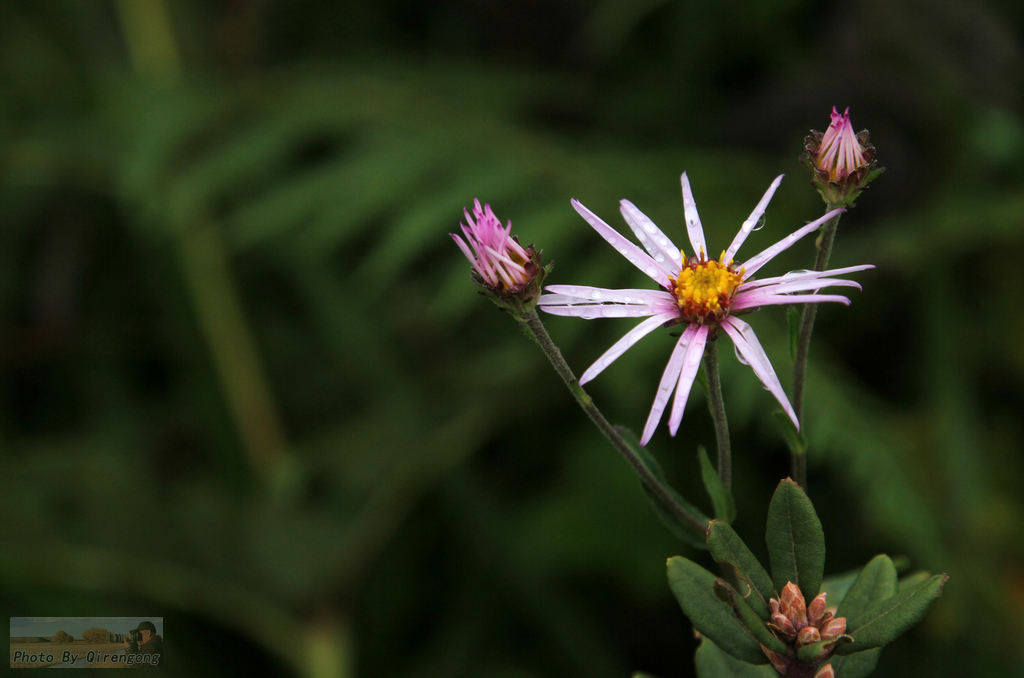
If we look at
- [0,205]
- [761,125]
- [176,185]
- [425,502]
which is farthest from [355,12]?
[425,502]

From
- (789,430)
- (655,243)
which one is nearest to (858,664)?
(789,430)

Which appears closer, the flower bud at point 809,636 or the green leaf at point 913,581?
the flower bud at point 809,636

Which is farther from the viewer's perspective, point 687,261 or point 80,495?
point 80,495

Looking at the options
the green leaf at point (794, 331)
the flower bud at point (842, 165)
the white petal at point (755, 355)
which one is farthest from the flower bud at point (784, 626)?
the flower bud at point (842, 165)

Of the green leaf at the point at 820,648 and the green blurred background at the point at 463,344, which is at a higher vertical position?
the green blurred background at the point at 463,344

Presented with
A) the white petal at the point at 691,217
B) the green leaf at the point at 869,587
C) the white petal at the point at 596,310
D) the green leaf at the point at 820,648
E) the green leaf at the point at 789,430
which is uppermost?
the white petal at the point at 691,217

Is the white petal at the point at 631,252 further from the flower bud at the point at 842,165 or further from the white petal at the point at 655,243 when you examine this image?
the flower bud at the point at 842,165

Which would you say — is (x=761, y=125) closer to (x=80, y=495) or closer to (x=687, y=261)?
(x=687, y=261)
